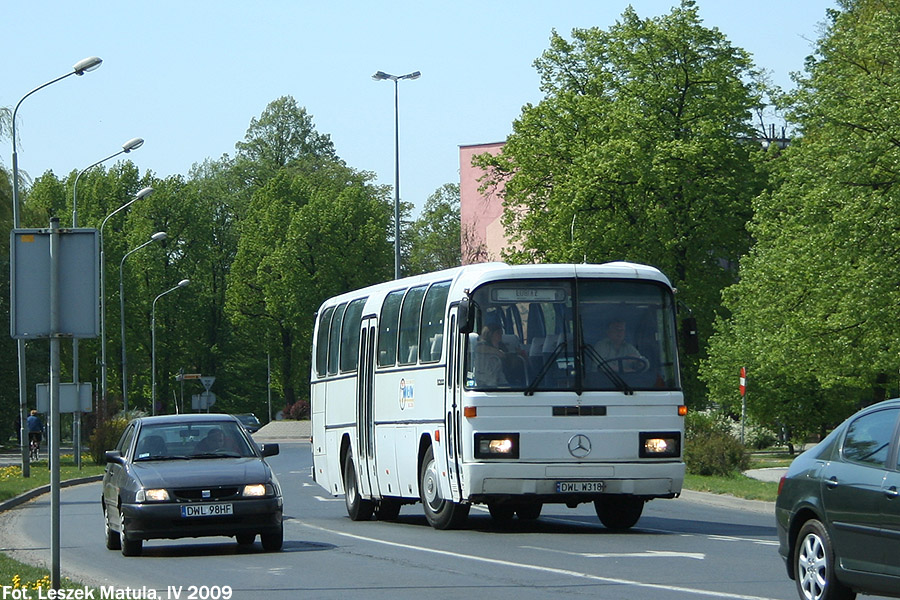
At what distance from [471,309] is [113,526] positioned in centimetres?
482

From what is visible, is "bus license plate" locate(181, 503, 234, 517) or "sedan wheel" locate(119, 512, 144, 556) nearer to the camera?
"bus license plate" locate(181, 503, 234, 517)

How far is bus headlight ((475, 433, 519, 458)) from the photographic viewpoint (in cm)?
1827

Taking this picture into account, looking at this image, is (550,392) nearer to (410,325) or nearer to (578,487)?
(578,487)

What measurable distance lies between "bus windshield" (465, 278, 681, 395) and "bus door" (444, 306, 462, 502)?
28 centimetres

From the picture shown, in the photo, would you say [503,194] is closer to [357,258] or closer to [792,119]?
[792,119]

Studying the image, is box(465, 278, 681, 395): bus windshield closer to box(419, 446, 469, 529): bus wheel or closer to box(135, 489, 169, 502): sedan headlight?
box(419, 446, 469, 529): bus wheel

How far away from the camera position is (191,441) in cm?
1781

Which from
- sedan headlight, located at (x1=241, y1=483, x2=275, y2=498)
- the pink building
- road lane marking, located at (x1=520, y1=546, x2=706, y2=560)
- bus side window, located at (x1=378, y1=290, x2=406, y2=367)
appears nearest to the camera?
road lane marking, located at (x1=520, y1=546, x2=706, y2=560)

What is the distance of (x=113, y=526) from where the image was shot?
17500 millimetres

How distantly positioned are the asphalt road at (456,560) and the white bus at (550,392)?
62 centimetres

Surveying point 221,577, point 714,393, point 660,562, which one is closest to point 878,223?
point 714,393

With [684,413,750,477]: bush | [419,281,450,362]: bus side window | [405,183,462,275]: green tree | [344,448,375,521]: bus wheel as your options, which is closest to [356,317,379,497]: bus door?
[344,448,375,521]: bus wheel

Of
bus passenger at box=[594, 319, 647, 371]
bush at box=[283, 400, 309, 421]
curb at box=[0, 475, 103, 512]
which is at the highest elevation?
bus passenger at box=[594, 319, 647, 371]

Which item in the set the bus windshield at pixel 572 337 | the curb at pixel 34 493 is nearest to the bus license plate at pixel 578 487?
the bus windshield at pixel 572 337
